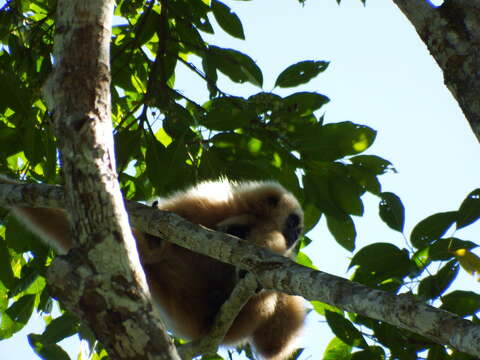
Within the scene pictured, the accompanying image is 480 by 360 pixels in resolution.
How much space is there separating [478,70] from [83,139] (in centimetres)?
160

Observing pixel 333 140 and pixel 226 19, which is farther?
pixel 226 19

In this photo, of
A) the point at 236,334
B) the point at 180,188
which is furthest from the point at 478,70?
the point at 236,334

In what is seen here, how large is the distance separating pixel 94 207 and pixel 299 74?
2566 mm

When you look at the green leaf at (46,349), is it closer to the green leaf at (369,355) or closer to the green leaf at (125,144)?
the green leaf at (125,144)

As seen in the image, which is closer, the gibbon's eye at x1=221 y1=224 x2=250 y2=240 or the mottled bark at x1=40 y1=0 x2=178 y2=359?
the mottled bark at x1=40 y1=0 x2=178 y2=359

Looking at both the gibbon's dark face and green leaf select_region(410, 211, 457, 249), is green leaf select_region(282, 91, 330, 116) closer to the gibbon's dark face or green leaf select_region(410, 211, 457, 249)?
the gibbon's dark face

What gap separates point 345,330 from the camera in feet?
11.6

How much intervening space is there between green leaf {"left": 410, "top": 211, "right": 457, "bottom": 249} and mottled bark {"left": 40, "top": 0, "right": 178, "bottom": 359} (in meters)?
1.85

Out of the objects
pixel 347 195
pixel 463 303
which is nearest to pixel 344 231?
pixel 347 195

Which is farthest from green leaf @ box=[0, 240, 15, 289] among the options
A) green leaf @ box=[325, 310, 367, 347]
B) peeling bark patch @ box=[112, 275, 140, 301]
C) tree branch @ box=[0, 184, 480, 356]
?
peeling bark patch @ box=[112, 275, 140, 301]

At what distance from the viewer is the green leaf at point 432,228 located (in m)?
3.53

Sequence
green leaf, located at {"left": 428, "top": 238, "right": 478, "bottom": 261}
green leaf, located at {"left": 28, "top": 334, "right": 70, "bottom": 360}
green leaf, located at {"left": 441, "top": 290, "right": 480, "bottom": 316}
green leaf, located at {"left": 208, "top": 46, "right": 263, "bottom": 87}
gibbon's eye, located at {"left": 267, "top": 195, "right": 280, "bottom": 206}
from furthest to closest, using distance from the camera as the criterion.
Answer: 1. gibbon's eye, located at {"left": 267, "top": 195, "right": 280, "bottom": 206}
2. green leaf, located at {"left": 208, "top": 46, "right": 263, "bottom": 87}
3. green leaf, located at {"left": 28, "top": 334, "right": 70, "bottom": 360}
4. green leaf, located at {"left": 428, "top": 238, "right": 478, "bottom": 261}
5. green leaf, located at {"left": 441, "top": 290, "right": 480, "bottom": 316}

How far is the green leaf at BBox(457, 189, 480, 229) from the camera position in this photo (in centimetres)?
345

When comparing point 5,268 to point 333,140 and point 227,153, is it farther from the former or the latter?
point 333,140
